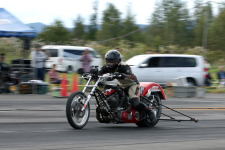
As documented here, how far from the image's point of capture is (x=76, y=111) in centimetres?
812

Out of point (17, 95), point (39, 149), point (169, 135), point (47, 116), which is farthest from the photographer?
point (17, 95)

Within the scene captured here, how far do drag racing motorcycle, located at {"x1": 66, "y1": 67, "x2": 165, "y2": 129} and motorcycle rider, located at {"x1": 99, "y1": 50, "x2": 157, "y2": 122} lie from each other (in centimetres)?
13

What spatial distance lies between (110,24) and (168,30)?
877 inches

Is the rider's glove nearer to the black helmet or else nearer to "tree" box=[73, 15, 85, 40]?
the black helmet

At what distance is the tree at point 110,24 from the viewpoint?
8062 cm

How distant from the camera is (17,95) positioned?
56.5ft

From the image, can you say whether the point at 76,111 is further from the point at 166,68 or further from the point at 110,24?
the point at 110,24

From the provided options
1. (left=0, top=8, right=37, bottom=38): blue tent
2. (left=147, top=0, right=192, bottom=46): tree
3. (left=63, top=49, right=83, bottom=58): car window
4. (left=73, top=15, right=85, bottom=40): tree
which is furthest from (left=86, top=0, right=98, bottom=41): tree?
(left=0, top=8, right=37, bottom=38): blue tent

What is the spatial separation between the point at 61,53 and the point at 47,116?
21493 millimetres

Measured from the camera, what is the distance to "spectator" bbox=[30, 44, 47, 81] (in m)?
18.5

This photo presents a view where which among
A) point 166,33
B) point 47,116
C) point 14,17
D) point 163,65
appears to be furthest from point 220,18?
point 47,116

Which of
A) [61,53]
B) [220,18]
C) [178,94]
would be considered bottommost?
[178,94]

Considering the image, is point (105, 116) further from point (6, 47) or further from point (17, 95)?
point (6, 47)

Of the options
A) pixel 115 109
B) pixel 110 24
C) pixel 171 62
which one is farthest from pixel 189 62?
pixel 110 24
